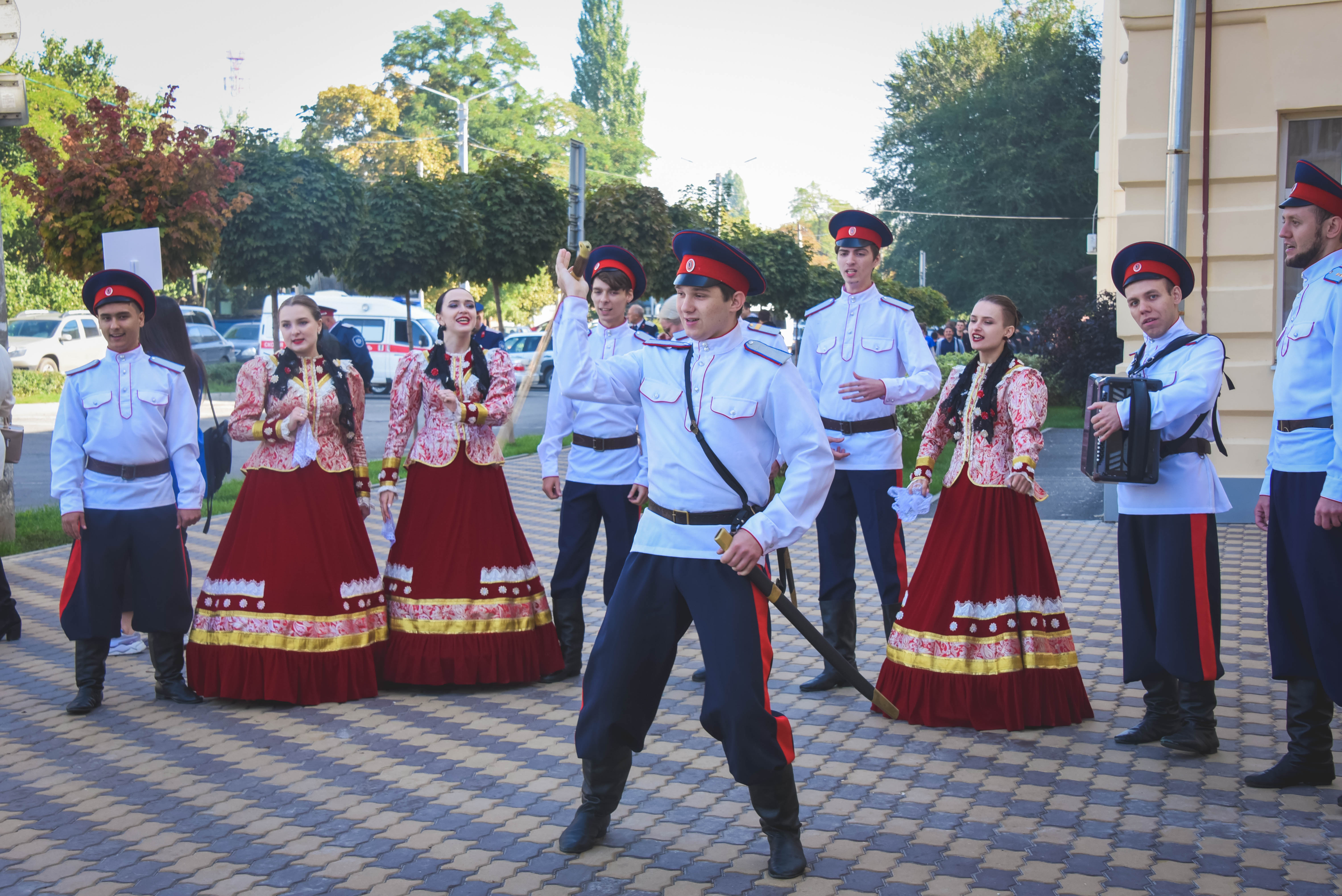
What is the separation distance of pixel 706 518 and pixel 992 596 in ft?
6.72

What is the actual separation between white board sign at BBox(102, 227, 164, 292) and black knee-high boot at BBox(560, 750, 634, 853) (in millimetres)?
6117

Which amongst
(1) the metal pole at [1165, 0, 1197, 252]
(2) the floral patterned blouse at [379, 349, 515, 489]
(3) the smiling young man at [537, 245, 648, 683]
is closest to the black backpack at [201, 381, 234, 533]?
(2) the floral patterned blouse at [379, 349, 515, 489]

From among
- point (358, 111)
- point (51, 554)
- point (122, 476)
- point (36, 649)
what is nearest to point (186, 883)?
point (122, 476)

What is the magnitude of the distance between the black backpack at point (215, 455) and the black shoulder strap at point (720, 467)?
3.81m

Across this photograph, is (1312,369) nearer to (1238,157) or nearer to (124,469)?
(124,469)

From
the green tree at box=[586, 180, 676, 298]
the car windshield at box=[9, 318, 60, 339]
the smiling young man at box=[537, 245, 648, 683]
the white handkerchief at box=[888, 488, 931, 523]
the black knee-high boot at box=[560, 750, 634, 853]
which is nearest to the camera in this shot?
the black knee-high boot at box=[560, 750, 634, 853]

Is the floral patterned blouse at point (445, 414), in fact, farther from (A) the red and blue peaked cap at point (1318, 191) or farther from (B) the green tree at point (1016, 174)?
(B) the green tree at point (1016, 174)

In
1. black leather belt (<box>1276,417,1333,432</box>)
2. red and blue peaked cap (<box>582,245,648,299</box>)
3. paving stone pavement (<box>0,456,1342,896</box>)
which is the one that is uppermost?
red and blue peaked cap (<box>582,245,648,299</box>)

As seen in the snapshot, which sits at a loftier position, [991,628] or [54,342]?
[54,342]

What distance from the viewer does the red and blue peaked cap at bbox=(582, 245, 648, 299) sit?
6.16 m

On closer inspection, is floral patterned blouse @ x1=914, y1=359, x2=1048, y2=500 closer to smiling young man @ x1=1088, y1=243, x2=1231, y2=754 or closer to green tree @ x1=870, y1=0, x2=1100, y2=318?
smiling young man @ x1=1088, y1=243, x2=1231, y2=754

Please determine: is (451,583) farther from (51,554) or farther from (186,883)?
(51,554)

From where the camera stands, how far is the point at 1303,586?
4691 millimetres

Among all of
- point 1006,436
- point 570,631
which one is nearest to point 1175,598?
point 1006,436
